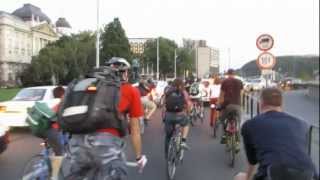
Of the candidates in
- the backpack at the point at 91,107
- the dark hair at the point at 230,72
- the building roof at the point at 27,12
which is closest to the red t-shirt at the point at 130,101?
the backpack at the point at 91,107

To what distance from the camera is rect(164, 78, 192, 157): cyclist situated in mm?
9641

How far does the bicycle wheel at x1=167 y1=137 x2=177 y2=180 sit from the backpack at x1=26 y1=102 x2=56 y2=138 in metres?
2.69

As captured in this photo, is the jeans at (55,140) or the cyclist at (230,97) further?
the cyclist at (230,97)

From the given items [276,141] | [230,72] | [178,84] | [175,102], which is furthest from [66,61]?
[276,141]

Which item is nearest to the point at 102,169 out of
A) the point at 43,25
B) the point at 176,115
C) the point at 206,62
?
the point at 176,115

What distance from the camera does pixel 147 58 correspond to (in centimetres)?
11219

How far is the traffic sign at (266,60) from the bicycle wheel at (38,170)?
11.5m

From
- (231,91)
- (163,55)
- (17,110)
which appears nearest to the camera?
(231,91)

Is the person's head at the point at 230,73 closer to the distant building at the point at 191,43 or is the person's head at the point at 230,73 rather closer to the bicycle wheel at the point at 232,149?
the bicycle wheel at the point at 232,149

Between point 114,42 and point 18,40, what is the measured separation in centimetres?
3123

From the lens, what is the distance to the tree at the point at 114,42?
3893 inches

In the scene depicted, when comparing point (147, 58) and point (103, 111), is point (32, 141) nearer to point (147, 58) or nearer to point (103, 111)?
point (103, 111)

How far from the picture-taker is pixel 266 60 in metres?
17.4

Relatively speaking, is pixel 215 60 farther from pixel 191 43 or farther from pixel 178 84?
pixel 178 84
